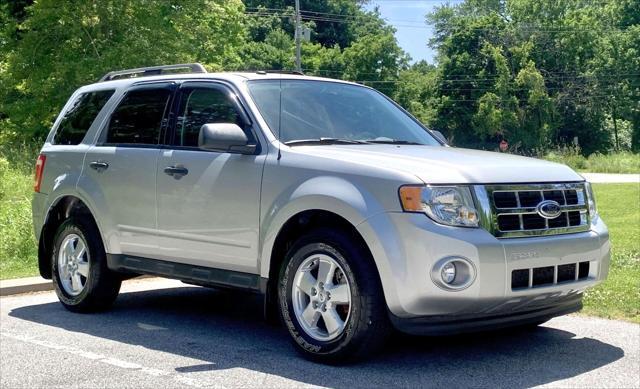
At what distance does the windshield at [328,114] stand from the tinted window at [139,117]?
38.4 inches

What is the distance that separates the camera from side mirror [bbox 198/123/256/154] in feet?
19.3

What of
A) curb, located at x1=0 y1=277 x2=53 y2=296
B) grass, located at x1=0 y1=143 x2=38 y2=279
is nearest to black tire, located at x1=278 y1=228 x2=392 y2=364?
curb, located at x1=0 y1=277 x2=53 y2=296

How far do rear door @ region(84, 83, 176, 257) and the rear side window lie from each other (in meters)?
0.34

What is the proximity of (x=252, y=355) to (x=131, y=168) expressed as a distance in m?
2.03

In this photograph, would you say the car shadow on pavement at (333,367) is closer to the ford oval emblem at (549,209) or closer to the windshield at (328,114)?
the ford oval emblem at (549,209)

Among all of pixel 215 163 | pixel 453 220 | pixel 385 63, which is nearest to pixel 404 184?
pixel 453 220

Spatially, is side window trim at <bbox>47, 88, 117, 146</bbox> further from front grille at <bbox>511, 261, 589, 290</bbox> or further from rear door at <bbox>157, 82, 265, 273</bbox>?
front grille at <bbox>511, 261, 589, 290</bbox>

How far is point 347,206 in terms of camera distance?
210 inches

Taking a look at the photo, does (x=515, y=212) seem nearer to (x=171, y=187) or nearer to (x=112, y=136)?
(x=171, y=187)

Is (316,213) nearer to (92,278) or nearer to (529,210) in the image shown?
(529,210)

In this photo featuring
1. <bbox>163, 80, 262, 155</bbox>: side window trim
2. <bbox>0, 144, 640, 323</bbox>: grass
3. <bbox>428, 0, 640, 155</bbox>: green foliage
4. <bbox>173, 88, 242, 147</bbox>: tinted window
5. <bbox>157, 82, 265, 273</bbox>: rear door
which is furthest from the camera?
<bbox>428, 0, 640, 155</bbox>: green foliage

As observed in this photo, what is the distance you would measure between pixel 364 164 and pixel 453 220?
705mm

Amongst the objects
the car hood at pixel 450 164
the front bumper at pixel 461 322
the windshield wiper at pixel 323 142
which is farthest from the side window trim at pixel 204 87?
the front bumper at pixel 461 322

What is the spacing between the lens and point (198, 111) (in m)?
6.74
